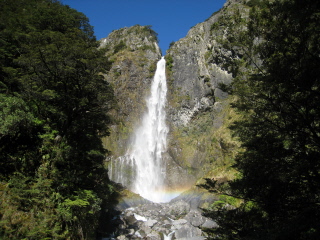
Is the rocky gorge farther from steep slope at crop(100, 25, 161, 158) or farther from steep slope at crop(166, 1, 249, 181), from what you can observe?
steep slope at crop(100, 25, 161, 158)

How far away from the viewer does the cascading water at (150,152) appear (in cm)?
2466

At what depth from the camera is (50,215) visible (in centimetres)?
826

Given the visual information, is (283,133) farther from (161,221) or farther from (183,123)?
(183,123)

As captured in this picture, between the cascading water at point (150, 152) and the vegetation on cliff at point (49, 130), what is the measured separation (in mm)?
13102

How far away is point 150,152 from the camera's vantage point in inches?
1080

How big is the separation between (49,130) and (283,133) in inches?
367

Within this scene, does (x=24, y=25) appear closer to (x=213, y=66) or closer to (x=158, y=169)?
(x=158, y=169)

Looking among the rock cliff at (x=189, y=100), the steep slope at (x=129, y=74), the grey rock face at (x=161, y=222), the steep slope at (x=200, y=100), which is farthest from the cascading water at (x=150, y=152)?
the grey rock face at (x=161, y=222)

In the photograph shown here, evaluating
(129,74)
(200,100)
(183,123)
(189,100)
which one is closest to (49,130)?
Result: (183,123)

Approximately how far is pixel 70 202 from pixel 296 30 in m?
9.28

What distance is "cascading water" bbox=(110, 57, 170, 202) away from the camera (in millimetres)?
24656

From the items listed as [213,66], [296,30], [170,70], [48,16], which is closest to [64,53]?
[48,16]

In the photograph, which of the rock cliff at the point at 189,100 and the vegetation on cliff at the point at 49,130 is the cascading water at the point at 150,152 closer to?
the rock cliff at the point at 189,100

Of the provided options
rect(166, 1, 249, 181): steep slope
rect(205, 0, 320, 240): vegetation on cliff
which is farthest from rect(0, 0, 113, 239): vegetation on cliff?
rect(166, 1, 249, 181): steep slope
